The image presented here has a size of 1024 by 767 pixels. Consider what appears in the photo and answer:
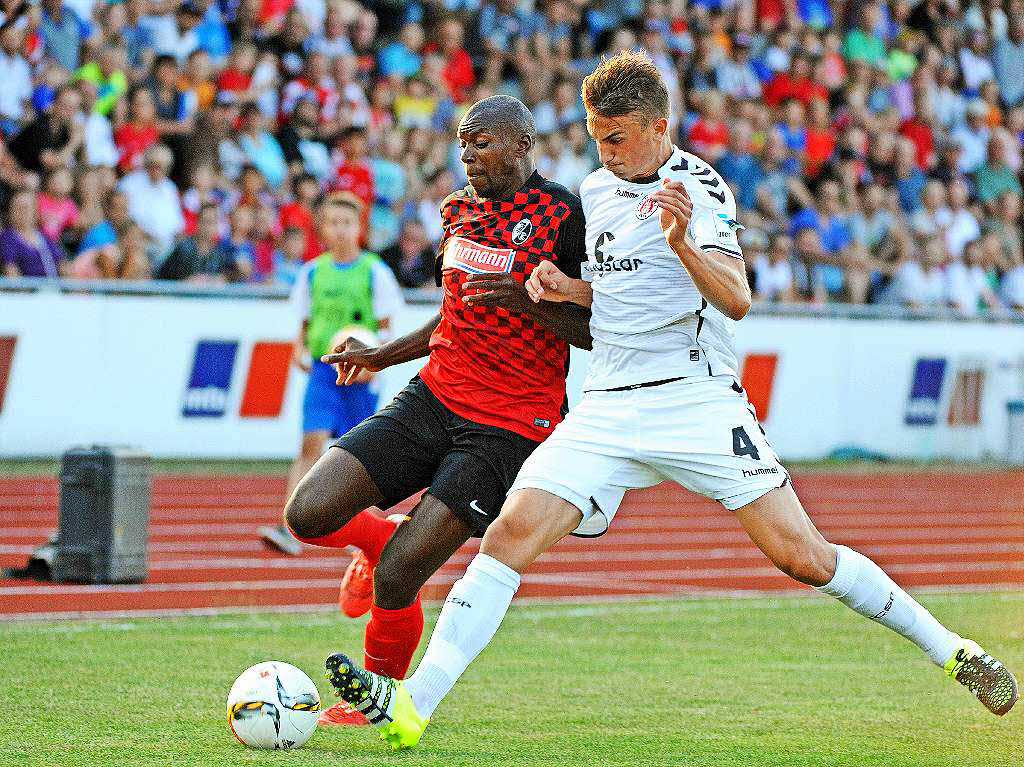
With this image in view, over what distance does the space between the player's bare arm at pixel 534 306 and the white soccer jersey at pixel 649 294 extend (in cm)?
11

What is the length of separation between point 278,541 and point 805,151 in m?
13.2

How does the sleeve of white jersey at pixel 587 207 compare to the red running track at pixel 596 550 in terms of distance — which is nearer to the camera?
the sleeve of white jersey at pixel 587 207

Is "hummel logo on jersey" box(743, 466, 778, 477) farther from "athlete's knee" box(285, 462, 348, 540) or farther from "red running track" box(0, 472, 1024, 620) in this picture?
"red running track" box(0, 472, 1024, 620)

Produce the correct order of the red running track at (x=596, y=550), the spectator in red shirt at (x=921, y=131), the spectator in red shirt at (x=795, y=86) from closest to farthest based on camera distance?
the red running track at (x=596, y=550) < the spectator in red shirt at (x=795, y=86) < the spectator in red shirt at (x=921, y=131)

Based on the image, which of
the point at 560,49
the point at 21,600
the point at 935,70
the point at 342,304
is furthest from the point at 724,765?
the point at 935,70

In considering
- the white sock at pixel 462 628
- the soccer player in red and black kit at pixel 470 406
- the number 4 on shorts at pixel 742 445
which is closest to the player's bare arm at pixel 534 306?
the soccer player in red and black kit at pixel 470 406

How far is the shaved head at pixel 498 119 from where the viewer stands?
6.42 m

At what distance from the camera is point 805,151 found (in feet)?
76.4

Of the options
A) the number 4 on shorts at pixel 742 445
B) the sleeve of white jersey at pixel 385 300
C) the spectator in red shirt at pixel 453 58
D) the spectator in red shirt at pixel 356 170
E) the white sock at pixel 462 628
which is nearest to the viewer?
the white sock at pixel 462 628

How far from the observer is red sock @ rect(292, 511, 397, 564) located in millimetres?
6875

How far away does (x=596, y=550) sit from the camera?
12516mm

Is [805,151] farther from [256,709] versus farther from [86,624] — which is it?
[256,709]

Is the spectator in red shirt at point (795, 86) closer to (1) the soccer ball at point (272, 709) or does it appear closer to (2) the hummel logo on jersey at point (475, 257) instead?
(2) the hummel logo on jersey at point (475, 257)

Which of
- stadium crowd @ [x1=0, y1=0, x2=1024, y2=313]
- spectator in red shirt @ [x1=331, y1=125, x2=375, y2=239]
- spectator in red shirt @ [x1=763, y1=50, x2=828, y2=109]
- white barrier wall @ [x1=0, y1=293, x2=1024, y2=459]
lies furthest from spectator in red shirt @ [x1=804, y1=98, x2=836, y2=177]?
spectator in red shirt @ [x1=331, y1=125, x2=375, y2=239]
